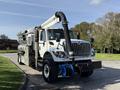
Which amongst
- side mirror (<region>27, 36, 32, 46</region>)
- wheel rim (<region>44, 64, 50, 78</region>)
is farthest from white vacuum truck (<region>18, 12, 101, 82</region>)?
side mirror (<region>27, 36, 32, 46</region>)

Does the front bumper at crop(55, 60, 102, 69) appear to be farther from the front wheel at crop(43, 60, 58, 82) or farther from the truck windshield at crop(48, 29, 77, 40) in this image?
the truck windshield at crop(48, 29, 77, 40)

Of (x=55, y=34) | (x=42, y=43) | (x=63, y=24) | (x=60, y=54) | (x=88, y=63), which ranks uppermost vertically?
(x=63, y=24)

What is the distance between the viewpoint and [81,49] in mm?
15922

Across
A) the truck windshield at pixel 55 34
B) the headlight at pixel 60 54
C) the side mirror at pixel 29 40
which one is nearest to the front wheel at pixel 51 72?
the headlight at pixel 60 54

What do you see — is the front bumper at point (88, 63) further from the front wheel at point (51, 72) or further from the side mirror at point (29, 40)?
the side mirror at point (29, 40)

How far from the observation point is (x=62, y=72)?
15117 millimetres

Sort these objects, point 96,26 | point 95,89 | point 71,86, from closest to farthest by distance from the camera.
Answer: point 95,89, point 71,86, point 96,26

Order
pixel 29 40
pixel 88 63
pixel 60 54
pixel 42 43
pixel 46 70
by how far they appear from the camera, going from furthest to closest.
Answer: pixel 29 40
pixel 42 43
pixel 46 70
pixel 60 54
pixel 88 63

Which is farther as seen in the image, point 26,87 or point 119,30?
point 119,30

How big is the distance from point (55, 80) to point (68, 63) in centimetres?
112

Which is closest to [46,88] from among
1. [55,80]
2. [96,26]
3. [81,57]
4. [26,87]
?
[26,87]

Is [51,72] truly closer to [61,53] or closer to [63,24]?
[61,53]

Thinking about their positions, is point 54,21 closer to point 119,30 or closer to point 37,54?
point 37,54

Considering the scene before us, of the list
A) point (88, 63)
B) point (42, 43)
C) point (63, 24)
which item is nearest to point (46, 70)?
point (42, 43)
